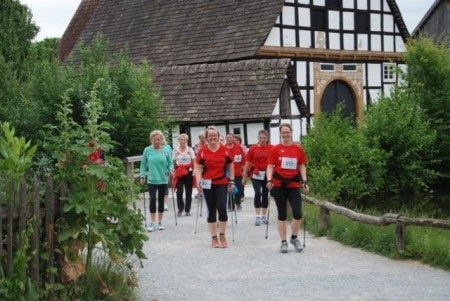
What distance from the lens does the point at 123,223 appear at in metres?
7.52

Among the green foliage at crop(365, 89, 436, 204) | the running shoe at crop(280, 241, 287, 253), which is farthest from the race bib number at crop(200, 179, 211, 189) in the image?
the green foliage at crop(365, 89, 436, 204)

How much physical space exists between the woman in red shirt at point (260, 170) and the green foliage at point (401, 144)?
27.6 ft

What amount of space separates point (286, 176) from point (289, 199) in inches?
12.4

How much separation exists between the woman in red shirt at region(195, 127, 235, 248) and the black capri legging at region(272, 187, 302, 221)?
814 mm

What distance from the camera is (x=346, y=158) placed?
20781 millimetres

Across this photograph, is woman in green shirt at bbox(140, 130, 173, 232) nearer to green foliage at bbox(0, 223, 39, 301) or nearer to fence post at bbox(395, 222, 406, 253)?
fence post at bbox(395, 222, 406, 253)

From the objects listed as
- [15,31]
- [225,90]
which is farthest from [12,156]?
[15,31]

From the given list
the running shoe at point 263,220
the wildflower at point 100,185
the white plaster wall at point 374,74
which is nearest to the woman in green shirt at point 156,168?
the running shoe at point 263,220

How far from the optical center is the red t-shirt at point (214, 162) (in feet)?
37.6

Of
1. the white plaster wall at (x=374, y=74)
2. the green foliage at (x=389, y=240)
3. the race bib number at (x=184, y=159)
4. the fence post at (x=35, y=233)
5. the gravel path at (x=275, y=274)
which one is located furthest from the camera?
the white plaster wall at (x=374, y=74)

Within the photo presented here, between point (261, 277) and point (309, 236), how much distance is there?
146 inches

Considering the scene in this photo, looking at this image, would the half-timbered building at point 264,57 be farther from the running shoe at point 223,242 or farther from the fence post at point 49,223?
the fence post at point 49,223

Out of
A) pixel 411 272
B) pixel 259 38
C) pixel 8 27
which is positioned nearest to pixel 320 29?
pixel 259 38

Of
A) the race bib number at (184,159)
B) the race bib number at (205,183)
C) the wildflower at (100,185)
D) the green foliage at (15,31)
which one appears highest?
the green foliage at (15,31)
